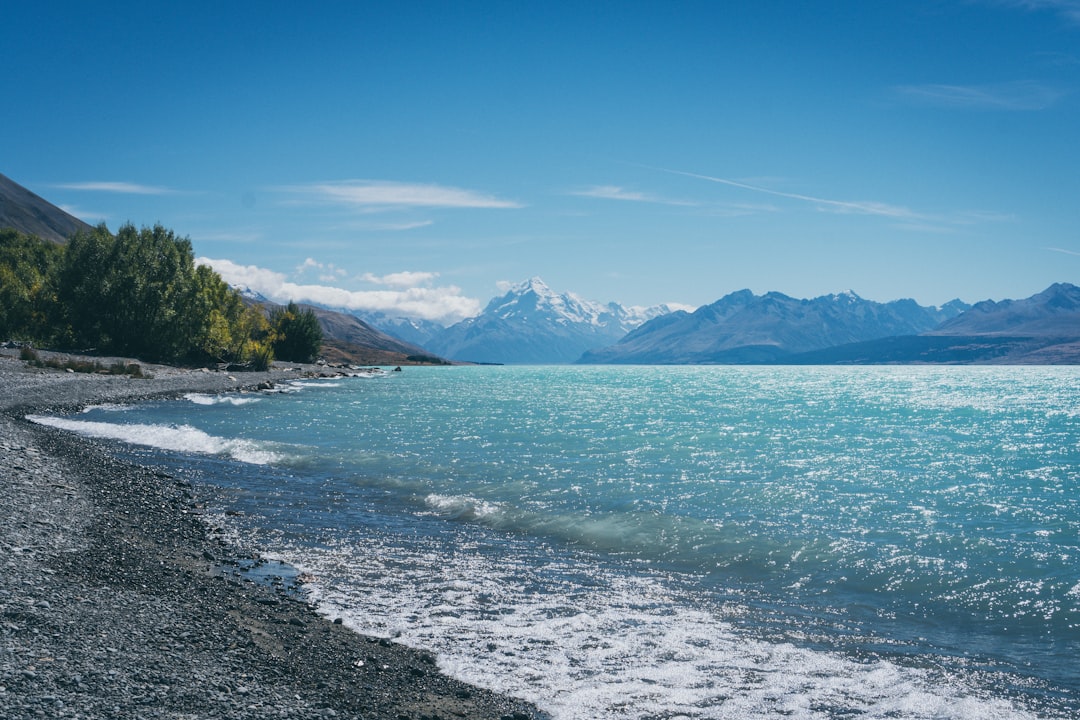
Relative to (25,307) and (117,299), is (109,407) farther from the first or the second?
(25,307)

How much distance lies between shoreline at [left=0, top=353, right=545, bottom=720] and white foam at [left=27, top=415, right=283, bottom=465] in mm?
15412

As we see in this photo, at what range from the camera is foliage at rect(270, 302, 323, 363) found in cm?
15188

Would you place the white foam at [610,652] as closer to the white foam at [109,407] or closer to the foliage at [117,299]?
the white foam at [109,407]

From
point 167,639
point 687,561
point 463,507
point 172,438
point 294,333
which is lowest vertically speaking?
point 687,561

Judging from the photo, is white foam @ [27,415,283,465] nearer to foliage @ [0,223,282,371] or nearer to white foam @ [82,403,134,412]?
white foam @ [82,403,134,412]

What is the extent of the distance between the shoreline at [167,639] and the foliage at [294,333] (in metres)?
139

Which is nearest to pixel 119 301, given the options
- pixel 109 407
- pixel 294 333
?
pixel 109 407

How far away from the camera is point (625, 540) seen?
70.7 ft

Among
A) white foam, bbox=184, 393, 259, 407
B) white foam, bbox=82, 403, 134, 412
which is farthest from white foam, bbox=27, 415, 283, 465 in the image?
white foam, bbox=184, 393, 259, 407

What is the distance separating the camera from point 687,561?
19.5 meters

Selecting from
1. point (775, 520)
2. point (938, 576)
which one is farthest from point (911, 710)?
point (775, 520)

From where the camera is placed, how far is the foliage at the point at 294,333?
152 metres

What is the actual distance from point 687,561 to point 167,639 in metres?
13.3

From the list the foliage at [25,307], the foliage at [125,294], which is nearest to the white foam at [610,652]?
the foliage at [125,294]
